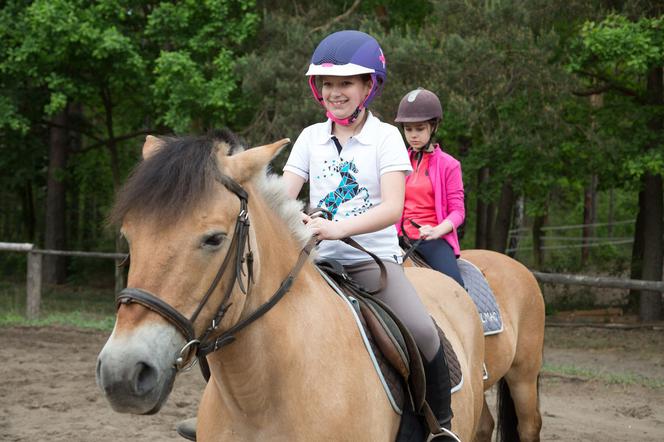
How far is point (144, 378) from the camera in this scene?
2246 mm

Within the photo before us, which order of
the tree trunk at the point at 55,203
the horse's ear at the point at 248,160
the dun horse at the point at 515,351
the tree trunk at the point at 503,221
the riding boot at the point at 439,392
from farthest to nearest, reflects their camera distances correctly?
1. the tree trunk at the point at 55,203
2. the tree trunk at the point at 503,221
3. the dun horse at the point at 515,351
4. the riding boot at the point at 439,392
5. the horse's ear at the point at 248,160

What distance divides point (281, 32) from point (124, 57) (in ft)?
11.0

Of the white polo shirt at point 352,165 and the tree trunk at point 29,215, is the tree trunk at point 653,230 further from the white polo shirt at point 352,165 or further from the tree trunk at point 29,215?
the tree trunk at point 29,215

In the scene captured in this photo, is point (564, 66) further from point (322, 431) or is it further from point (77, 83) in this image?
point (322, 431)

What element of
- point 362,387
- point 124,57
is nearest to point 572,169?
point 124,57

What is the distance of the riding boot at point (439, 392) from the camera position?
3418 mm

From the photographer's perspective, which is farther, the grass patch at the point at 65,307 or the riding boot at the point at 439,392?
the grass patch at the point at 65,307

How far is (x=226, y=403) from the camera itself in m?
2.86

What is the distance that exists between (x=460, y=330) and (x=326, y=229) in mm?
1607

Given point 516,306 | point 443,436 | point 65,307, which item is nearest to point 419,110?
point 516,306

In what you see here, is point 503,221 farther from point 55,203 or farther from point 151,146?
point 151,146

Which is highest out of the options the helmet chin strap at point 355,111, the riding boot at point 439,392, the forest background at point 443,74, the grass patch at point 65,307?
the forest background at point 443,74

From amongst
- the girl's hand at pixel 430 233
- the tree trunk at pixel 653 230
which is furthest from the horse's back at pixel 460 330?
the tree trunk at pixel 653 230

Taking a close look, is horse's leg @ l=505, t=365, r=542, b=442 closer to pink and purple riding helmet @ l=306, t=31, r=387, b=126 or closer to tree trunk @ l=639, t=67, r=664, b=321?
pink and purple riding helmet @ l=306, t=31, r=387, b=126
